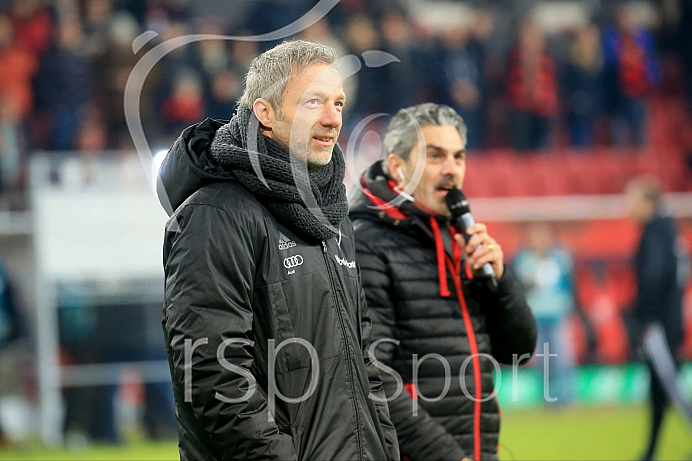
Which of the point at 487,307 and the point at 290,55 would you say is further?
the point at 487,307

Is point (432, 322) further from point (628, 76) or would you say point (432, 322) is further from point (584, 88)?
point (628, 76)

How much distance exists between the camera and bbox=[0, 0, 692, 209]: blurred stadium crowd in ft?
34.3

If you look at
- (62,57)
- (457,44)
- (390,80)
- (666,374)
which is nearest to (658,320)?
(666,374)

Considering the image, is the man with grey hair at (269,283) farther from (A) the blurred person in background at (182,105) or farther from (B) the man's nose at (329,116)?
(A) the blurred person in background at (182,105)

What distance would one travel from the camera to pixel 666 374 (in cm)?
773

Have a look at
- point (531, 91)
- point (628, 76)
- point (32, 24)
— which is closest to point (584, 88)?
point (628, 76)

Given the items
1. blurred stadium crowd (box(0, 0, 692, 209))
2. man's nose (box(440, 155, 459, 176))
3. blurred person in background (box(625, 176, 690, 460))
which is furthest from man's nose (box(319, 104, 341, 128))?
blurred stadium crowd (box(0, 0, 692, 209))

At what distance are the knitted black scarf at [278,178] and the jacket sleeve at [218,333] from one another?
0.13 metres

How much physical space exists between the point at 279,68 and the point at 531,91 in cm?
Answer: 1065

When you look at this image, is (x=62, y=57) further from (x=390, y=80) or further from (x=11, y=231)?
(x=390, y=80)

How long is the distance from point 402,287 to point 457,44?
1007cm

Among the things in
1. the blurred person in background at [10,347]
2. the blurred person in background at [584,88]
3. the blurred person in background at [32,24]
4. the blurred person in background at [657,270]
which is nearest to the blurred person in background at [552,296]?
the blurred person in background at [657,270]

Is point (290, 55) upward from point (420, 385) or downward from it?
upward

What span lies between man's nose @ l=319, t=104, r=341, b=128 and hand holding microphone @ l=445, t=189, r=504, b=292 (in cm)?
83
